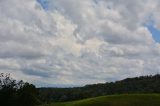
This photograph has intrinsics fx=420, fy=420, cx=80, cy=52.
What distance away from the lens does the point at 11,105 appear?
10875cm

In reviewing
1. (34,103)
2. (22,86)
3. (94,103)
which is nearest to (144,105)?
(94,103)

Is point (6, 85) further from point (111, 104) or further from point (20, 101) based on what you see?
point (111, 104)

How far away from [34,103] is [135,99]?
92.4ft

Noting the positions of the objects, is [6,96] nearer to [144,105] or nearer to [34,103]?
[34,103]

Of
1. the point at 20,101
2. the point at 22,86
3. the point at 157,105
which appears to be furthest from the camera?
the point at 22,86

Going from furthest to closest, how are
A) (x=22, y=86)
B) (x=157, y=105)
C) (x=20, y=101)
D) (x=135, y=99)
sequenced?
(x=22, y=86), (x=20, y=101), (x=135, y=99), (x=157, y=105)

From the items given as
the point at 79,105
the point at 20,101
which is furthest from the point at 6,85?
Result: the point at 79,105

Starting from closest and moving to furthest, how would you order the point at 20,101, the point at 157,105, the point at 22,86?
the point at 157,105
the point at 20,101
the point at 22,86

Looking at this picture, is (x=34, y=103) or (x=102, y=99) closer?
(x=102, y=99)

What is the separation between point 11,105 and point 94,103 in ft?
87.4

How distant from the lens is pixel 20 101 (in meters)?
107

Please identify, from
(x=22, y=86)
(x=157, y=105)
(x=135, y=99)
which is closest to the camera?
(x=157, y=105)

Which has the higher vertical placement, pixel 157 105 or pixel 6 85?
pixel 6 85

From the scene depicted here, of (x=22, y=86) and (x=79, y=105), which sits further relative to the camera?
(x=22, y=86)
